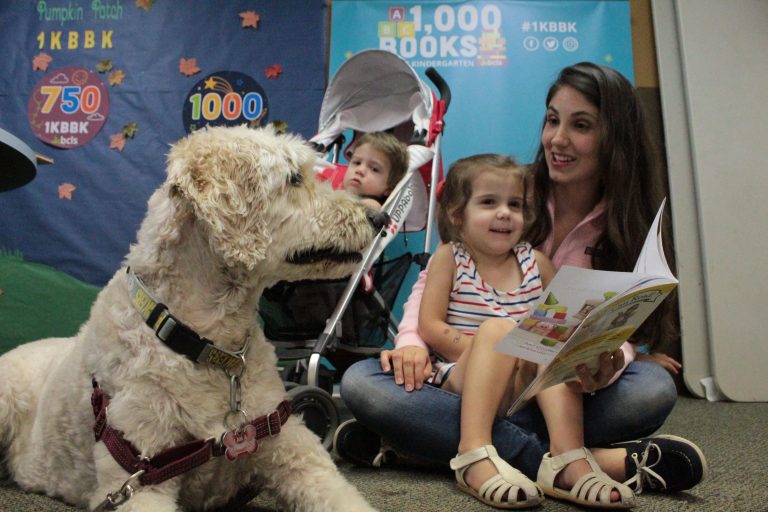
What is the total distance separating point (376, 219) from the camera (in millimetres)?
1263

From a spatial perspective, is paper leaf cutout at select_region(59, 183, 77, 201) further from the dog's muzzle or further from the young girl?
the dog's muzzle

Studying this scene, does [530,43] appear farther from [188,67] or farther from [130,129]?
[130,129]

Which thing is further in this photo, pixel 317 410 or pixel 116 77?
pixel 116 77

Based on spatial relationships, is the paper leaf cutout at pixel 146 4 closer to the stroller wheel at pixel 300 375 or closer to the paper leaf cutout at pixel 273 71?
the paper leaf cutout at pixel 273 71

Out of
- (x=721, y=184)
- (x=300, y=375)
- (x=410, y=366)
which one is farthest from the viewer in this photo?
(x=721, y=184)

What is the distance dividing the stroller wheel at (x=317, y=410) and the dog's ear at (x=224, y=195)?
574mm

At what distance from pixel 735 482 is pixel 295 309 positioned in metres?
1.49

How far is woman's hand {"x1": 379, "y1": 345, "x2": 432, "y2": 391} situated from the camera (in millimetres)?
1416

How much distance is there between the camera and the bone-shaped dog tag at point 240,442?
3.28 feet

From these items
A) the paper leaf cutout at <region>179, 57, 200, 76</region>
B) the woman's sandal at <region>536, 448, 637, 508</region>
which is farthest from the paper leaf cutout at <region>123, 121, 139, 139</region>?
the woman's sandal at <region>536, 448, 637, 508</region>

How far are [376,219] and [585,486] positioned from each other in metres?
0.64

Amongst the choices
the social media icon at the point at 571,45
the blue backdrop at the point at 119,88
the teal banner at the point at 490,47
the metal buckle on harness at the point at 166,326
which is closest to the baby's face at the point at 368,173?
the teal banner at the point at 490,47

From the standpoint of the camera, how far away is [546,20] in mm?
3305

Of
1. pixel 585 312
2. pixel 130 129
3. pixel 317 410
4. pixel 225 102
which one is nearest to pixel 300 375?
pixel 317 410
